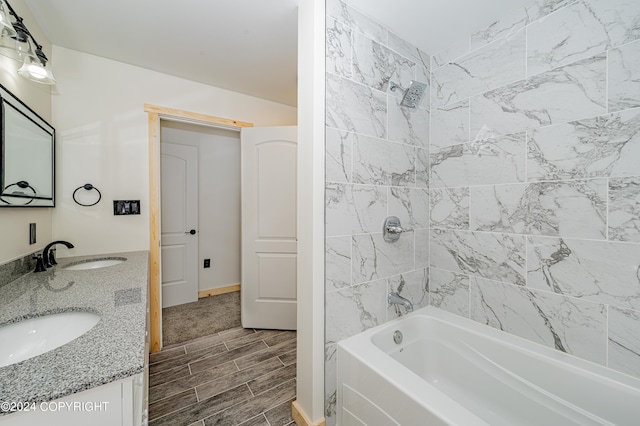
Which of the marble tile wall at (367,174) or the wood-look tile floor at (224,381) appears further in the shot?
the wood-look tile floor at (224,381)

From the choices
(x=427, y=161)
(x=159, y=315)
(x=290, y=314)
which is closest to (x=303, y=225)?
(x=427, y=161)

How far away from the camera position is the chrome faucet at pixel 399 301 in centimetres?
150

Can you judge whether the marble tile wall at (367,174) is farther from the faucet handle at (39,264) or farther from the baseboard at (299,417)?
the faucet handle at (39,264)

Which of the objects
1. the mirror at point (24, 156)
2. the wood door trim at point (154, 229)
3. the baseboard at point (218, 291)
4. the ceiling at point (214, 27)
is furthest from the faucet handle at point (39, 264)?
the baseboard at point (218, 291)

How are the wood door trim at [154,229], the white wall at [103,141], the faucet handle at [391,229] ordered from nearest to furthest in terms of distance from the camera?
1. the faucet handle at [391,229]
2. the white wall at [103,141]
3. the wood door trim at [154,229]

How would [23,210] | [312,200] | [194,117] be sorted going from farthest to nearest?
1. [194,117]
2. [23,210]
3. [312,200]

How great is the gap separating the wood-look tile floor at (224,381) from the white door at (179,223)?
1.10 meters

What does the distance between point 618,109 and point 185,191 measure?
384 centimetres

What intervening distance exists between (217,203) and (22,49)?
7.76ft

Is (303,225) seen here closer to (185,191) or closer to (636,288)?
(636,288)

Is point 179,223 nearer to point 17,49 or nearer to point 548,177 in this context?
point 17,49

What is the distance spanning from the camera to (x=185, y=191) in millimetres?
3238

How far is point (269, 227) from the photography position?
250 cm

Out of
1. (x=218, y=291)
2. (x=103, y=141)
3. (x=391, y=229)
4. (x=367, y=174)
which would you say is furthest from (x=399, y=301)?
(x=218, y=291)
